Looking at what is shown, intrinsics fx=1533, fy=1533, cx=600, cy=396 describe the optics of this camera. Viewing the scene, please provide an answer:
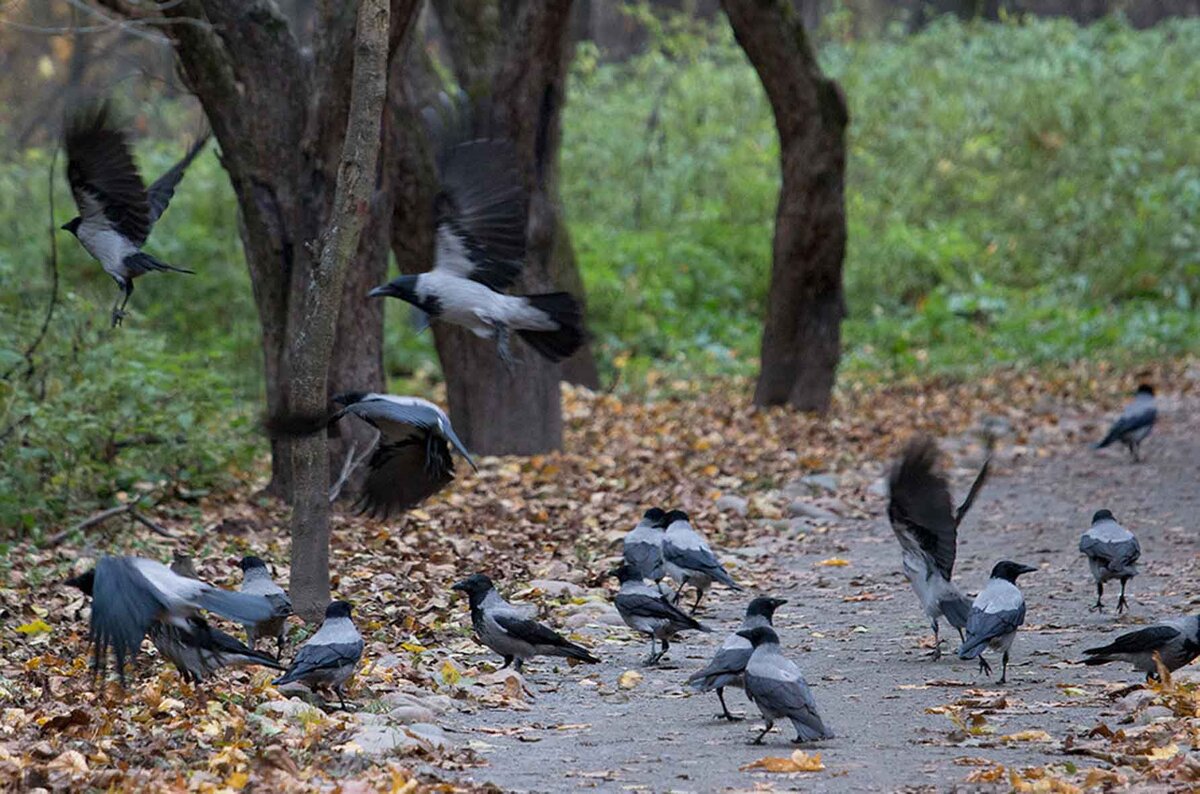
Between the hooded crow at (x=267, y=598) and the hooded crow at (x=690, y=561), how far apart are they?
6.86 ft

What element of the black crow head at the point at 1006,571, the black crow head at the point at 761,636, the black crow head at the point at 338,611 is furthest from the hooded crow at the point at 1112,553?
the black crow head at the point at 338,611

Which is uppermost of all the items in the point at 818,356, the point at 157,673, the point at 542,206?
the point at 542,206

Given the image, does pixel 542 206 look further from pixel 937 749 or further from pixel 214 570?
pixel 937 749

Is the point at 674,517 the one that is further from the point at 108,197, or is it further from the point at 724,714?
the point at 108,197

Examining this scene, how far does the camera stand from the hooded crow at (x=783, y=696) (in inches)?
228

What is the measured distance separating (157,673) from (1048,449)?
965 centimetres

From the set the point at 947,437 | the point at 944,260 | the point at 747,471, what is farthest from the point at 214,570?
the point at 944,260

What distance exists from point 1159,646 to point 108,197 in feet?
17.6

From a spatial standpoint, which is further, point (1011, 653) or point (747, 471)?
point (747, 471)

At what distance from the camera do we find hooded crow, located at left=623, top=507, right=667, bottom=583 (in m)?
8.30

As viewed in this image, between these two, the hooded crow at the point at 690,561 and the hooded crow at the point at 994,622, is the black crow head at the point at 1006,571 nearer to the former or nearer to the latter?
the hooded crow at the point at 994,622

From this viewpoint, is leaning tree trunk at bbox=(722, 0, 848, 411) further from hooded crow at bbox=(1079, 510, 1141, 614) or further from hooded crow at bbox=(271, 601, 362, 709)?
hooded crow at bbox=(271, 601, 362, 709)

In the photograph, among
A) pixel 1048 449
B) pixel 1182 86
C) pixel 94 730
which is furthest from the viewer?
pixel 1182 86

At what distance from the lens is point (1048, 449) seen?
14125mm
